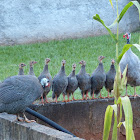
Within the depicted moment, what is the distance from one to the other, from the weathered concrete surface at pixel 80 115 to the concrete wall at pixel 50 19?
6749mm

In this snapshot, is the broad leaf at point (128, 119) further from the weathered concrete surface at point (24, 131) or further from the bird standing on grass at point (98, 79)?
the bird standing on grass at point (98, 79)

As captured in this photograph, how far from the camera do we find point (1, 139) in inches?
161

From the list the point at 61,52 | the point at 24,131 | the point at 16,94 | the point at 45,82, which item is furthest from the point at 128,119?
the point at 61,52

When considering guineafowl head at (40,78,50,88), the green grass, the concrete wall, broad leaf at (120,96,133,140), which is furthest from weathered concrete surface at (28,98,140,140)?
the concrete wall

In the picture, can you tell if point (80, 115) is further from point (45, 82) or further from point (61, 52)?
point (61, 52)

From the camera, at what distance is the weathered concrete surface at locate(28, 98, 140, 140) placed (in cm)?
516

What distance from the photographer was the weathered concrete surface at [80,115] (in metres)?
5.16

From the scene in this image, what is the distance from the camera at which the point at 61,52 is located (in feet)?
35.7

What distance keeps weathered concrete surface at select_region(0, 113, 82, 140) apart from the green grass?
490 cm

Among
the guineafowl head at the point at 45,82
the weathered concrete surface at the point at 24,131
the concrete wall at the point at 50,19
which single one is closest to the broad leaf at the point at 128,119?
the weathered concrete surface at the point at 24,131

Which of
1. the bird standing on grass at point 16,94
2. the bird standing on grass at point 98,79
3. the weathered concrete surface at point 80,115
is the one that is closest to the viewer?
the bird standing on grass at point 16,94

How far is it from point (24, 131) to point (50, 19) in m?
8.49

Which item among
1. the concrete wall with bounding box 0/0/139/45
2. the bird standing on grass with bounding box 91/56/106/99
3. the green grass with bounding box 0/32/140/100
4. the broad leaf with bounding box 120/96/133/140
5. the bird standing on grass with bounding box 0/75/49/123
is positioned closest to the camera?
the broad leaf with bounding box 120/96/133/140

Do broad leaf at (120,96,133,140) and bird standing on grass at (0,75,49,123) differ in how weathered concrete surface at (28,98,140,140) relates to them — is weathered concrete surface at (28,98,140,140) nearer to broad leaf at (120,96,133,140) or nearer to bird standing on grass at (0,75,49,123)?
bird standing on grass at (0,75,49,123)
